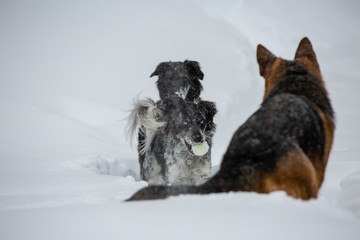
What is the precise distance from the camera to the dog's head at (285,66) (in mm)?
3180

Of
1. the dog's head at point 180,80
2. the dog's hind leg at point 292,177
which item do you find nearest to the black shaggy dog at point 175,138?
the dog's head at point 180,80

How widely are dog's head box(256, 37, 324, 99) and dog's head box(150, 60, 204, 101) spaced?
2.06m

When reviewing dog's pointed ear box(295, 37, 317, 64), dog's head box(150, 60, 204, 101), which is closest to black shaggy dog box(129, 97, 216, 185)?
dog's head box(150, 60, 204, 101)

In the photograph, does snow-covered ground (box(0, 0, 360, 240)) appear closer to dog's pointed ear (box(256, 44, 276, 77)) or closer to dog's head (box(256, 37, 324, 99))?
dog's head (box(256, 37, 324, 99))

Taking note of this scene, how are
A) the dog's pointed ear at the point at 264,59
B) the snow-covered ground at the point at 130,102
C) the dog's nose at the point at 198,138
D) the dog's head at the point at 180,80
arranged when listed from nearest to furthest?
the snow-covered ground at the point at 130,102, the dog's pointed ear at the point at 264,59, the dog's nose at the point at 198,138, the dog's head at the point at 180,80

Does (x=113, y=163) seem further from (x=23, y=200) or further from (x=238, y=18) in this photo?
(x=238, y=18)

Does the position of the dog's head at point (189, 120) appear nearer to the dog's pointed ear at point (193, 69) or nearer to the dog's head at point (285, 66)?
the dog's pointed ear at point (193, 69)

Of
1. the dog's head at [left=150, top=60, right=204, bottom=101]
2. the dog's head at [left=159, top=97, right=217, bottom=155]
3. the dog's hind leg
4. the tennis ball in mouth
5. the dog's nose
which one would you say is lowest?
the dog's hind leg

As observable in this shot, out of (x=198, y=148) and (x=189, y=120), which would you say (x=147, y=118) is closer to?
(x=189, y=120)

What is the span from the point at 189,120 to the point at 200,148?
0.45 m

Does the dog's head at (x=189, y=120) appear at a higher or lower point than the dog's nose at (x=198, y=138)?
higher

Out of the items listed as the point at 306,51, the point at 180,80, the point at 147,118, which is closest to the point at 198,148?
the point at 147,118

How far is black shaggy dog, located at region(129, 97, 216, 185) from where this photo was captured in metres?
5.03

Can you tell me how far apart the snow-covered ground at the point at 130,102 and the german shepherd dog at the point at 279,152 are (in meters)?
0.15
